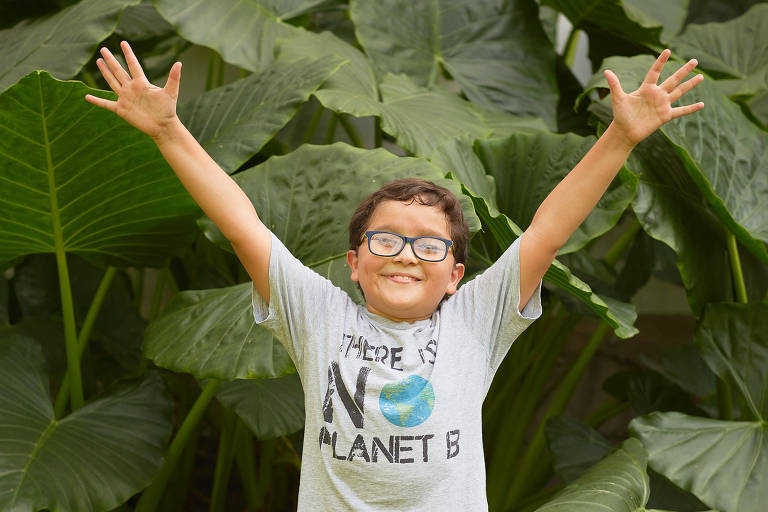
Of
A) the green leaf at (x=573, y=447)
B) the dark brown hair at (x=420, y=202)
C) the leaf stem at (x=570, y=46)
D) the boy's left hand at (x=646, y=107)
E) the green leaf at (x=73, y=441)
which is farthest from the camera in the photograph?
the leaf stem at (x=570, y=46)

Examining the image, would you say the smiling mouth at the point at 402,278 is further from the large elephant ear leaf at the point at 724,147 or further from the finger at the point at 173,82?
the large elephant ear leaf at the point at 724,147

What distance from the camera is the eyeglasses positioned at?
88 cm

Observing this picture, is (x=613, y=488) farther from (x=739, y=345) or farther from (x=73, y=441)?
(x=73, y=441)

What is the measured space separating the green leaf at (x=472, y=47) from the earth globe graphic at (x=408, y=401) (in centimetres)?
106

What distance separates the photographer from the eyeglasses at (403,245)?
876 millimetres

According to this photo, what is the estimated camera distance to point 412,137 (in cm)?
144

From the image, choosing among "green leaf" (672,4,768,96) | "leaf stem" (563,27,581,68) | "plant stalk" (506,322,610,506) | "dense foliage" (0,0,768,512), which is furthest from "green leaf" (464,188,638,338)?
"leaf stem" (563,27,581,68)

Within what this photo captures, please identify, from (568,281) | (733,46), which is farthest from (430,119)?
(733,46)

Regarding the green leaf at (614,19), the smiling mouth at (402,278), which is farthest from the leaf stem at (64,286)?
the green leaf at (614,19)

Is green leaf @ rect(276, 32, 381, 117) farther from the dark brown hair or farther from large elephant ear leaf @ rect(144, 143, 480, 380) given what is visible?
the dark brown hair

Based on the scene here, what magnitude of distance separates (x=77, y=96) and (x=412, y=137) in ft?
1.79

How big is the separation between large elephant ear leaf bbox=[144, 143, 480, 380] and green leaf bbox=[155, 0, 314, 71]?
40 cm

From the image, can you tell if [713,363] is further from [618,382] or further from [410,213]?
[410,213]

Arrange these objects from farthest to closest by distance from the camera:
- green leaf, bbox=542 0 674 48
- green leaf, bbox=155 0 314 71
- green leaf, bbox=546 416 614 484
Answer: green leaf, bbox=542 0 674 48 → green leaf, bbox=155 0 314 71 → green leaf, bbox=546 416 614 484
